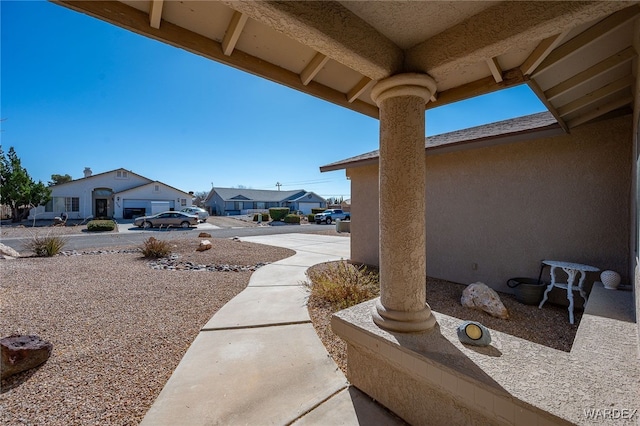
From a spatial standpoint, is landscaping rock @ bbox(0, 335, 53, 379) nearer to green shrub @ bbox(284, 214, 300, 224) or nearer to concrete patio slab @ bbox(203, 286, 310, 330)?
concrete patio slab @ bbox(203, 286, 310, 330)

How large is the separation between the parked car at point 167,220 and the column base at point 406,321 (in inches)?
844

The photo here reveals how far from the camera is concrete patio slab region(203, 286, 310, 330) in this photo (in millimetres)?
3473

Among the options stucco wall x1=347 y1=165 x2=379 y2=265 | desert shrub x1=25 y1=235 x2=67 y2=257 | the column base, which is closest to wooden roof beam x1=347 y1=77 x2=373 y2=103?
the column base

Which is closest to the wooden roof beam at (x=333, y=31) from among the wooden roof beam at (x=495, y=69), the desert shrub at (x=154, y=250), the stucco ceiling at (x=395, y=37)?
the stucco ceiling at (x=395, y=37)

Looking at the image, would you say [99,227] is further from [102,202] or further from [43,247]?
[102,202]

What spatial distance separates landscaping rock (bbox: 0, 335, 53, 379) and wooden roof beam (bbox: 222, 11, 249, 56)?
3180 mm

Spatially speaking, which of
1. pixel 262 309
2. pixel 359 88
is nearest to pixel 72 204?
pixel 262 309

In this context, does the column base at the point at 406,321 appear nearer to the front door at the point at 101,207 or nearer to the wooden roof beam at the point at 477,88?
the wooden roof beam at the point at 477,88

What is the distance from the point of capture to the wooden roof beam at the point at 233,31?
190 centimetres

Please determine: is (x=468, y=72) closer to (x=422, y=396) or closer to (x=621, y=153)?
(x=422, y=396)

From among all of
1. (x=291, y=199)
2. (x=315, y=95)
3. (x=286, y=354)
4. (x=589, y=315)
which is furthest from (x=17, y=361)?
(x=291, y=199)

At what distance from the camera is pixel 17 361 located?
7.72 feet

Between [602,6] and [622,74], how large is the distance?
8.40 feet

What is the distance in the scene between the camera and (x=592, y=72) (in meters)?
2.98
